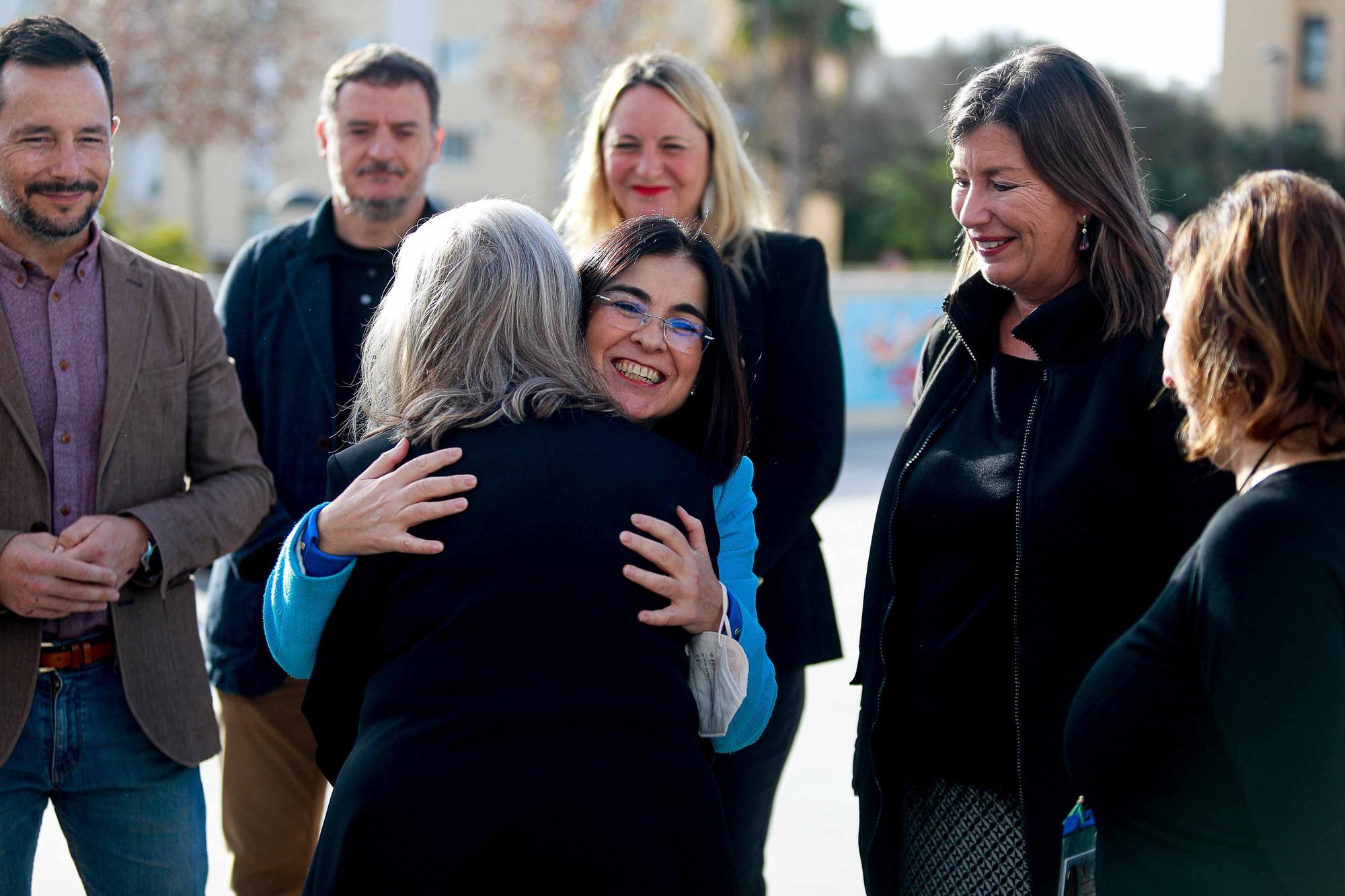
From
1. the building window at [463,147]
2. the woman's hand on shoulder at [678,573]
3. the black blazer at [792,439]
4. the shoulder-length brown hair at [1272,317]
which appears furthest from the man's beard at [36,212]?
the building window at [463,147]

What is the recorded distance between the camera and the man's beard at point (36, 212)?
278cm

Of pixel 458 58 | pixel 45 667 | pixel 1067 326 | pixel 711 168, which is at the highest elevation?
pixel 458 58

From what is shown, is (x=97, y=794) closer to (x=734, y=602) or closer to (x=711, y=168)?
(x=734, y=602)

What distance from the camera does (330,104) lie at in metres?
4.01

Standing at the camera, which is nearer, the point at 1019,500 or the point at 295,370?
the point at 1019,500

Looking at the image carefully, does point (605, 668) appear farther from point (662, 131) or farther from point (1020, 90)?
point (662, 131)

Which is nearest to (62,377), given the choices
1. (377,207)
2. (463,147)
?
(377,207)

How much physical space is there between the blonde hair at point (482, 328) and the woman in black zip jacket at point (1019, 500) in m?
0.86

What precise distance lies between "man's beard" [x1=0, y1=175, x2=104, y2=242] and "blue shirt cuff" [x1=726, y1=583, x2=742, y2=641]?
1.67 meters

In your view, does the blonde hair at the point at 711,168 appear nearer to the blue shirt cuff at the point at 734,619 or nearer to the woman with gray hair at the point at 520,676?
the blue shirt cuff at the point at 734,619

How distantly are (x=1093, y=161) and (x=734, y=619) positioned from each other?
1135 millimetres

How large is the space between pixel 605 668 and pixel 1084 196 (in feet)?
4.40

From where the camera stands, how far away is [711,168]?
11.6ft

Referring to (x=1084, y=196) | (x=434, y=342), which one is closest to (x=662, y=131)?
(x=1084, y=196)
